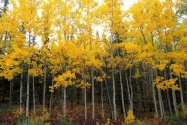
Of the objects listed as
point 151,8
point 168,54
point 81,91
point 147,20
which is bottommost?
point 81,91

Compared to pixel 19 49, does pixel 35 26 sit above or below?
above

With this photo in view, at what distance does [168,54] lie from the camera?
15.4 meters

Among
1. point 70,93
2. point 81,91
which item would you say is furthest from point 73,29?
point 81,91

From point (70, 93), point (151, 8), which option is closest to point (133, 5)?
point (151, 8)

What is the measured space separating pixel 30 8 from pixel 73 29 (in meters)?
3.78

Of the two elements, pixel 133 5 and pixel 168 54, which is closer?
pixel 168 54

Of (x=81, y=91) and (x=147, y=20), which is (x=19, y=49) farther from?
(x=81, y=91)

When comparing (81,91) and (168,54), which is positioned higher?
(168,54)

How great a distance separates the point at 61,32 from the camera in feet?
50.7

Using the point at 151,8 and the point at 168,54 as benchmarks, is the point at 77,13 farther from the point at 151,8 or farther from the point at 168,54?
the point at 168,54

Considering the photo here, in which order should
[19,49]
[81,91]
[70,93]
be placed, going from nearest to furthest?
[19,49], [70,93], [81,91]

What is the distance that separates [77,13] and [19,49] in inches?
223

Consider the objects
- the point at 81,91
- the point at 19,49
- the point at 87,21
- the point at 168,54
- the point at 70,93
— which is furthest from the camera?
the point at 81,91

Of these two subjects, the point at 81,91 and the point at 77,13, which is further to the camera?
the point at 81,91
